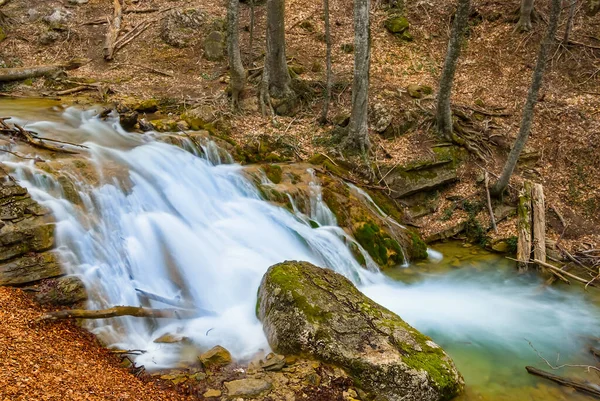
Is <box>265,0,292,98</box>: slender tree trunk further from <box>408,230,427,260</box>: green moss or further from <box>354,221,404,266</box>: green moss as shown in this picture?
<box>408,230,427,260</box>: green moss

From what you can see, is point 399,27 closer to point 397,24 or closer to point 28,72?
point 397,24

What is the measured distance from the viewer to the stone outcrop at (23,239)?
624 cm

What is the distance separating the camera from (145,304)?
7.04 meters

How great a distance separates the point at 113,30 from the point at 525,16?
56.9 ft

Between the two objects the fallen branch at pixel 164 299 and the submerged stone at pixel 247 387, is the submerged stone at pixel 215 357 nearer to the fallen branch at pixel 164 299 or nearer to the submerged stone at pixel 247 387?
the submerged stone at pixel 247 387

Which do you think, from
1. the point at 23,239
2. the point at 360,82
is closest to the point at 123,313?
the point at 23,239

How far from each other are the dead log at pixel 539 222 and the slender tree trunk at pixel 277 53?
828cm

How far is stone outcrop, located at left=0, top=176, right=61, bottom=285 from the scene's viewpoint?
6242 mm

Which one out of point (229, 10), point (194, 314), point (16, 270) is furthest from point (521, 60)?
point (16, 270)

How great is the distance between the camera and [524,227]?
432 inches

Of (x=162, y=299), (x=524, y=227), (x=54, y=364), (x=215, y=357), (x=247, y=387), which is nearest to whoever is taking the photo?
(x=54, y=364)

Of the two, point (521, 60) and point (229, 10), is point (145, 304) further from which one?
point (521, 60)

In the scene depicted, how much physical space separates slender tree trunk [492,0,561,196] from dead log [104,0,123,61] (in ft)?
49.1

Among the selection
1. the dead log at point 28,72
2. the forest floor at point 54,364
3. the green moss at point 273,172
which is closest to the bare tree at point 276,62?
the green moss at point 273,172
